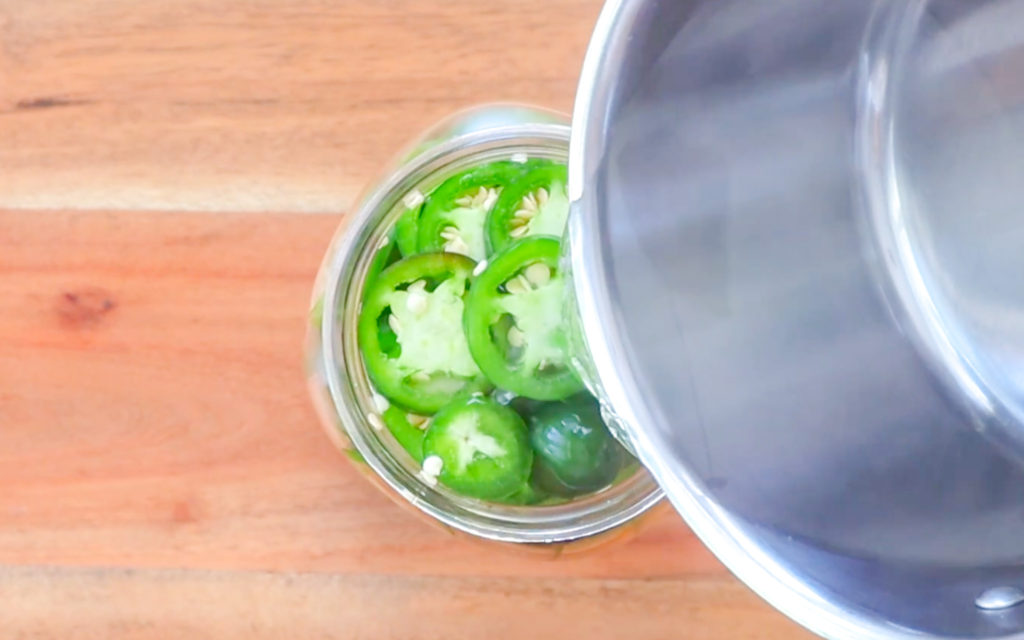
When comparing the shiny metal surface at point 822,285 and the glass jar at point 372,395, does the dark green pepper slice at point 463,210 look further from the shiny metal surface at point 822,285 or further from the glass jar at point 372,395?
the shiny metal surface at point 822,285

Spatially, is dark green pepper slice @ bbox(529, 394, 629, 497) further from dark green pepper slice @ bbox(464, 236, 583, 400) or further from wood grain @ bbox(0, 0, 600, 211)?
wood grain @ bbox(0, 0, 600, 211)

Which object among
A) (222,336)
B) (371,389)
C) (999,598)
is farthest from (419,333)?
(999,598)

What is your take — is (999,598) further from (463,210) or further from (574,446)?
(463,210)

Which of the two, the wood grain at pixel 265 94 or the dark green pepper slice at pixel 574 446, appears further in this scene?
the wood grain at pixel 265 94

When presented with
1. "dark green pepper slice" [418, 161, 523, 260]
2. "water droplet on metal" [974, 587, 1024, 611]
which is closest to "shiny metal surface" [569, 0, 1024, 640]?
"water droplet on metal" [974, 587, 1024, 611]

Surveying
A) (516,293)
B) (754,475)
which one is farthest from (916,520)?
(516,293)

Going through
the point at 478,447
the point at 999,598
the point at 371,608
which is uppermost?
the point at 999,598

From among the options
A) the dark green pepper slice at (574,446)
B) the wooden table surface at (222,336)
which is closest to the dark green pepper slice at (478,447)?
the dark green pepper slice at (574,446)
